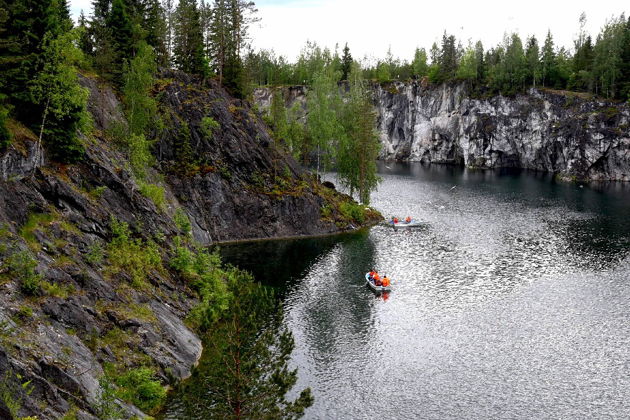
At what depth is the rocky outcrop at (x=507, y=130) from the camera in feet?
431

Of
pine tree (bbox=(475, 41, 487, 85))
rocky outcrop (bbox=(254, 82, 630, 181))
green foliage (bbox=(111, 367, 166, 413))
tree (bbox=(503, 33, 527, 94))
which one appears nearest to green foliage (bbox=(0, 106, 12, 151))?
green foliage (bbox=(111, 367, 166, 413))

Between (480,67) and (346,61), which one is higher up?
(346,61)

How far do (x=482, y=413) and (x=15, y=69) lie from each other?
39.0 meters

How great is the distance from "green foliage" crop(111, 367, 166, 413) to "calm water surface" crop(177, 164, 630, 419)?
31.1ft

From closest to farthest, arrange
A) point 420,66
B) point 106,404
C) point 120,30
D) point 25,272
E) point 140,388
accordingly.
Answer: point 106,404, point 25,272, point 140,388, point 120,30, point 420,66

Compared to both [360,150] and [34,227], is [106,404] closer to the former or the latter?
[34,227]

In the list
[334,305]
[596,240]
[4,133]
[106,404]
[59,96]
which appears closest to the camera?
[106,404]

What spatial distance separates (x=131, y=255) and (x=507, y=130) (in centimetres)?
14090

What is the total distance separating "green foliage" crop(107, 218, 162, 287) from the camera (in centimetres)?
3722

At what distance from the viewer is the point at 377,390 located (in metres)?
33.9

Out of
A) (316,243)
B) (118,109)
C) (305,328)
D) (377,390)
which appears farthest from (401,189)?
(377,390)

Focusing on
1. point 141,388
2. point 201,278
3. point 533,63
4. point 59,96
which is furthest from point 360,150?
point 533,63

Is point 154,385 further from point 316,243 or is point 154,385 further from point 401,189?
point 401,189

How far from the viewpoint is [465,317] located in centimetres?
4619
